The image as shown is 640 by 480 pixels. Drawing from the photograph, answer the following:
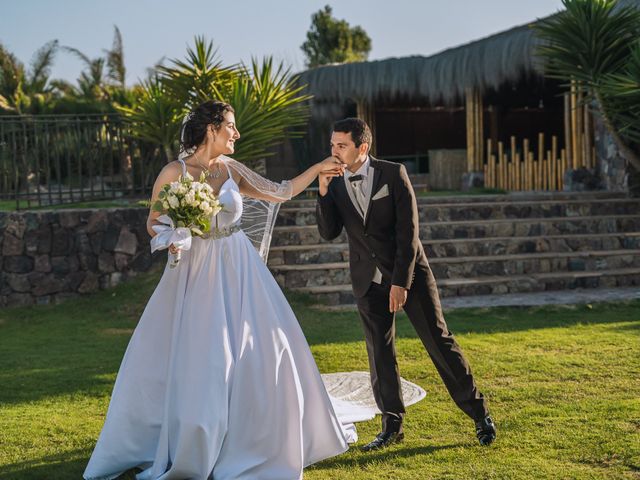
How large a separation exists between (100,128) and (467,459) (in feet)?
27.7

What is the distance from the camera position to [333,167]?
447cm

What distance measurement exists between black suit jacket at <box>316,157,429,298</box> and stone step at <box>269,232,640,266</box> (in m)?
5.53

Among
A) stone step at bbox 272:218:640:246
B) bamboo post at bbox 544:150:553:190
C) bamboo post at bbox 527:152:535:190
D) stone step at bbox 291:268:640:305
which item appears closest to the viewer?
stone step at bbox 291:268:640:305

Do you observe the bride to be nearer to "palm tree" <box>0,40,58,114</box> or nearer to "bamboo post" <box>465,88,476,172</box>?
"bamboo post" <box>465,88,476,172</box>

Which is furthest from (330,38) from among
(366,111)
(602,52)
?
(602,52)

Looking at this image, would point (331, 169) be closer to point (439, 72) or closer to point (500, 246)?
point (500, 246)

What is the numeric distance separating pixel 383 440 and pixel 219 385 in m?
1.03

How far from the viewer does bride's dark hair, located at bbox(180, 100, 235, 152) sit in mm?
4523

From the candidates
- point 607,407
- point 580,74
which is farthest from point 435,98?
point 607,407

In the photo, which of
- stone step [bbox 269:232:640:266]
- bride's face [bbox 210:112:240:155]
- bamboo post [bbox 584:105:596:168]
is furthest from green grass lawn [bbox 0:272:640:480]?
bamboo post [bbox 584:105:596:168]

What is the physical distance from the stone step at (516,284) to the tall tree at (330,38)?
34.2 metres

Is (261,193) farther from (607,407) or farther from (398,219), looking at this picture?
(607,407)

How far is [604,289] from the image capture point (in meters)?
10.0

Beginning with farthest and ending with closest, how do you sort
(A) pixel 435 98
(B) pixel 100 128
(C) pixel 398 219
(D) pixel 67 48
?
(D) pixel 67 48
(A) pixel 435 98
(B) pixel 100 128
(C) pixel 398 219
